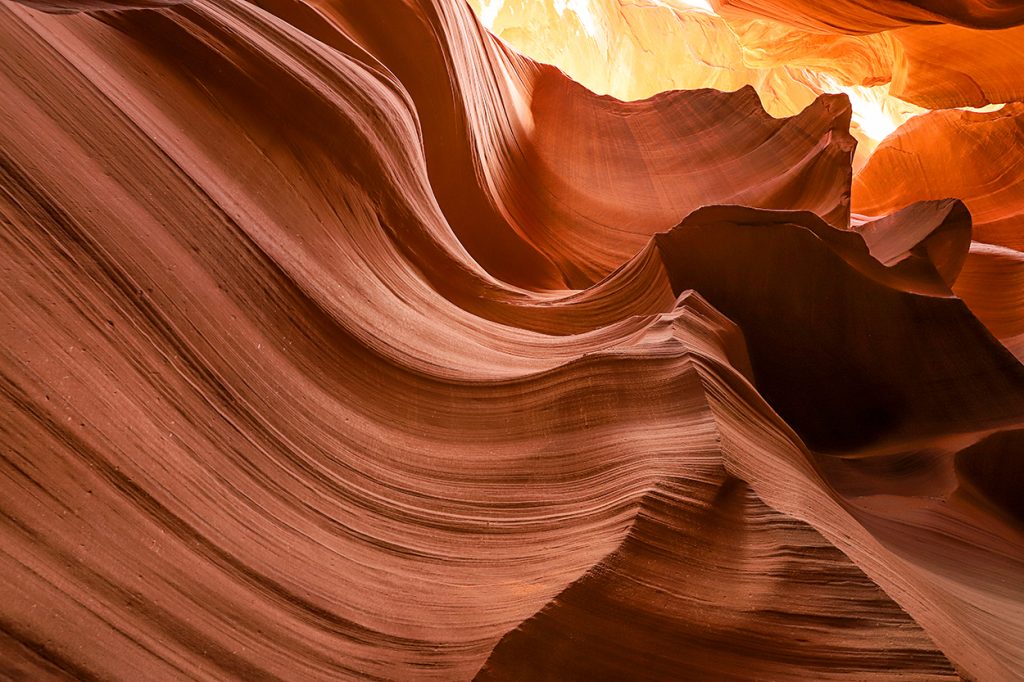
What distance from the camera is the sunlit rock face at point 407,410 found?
1027mm

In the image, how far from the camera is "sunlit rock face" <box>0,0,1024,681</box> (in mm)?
1027

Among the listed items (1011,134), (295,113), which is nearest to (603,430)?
(295,113)

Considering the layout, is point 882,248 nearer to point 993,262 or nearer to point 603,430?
point 993,262

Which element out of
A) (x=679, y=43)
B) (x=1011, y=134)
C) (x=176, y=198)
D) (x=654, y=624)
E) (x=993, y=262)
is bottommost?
(x=654, y=624)

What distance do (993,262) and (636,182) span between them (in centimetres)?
171

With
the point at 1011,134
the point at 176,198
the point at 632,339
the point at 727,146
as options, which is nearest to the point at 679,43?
the point at 1011,134

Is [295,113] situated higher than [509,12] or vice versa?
[509,12]

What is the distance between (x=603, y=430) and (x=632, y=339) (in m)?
0.37

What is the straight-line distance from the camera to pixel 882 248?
124 inches

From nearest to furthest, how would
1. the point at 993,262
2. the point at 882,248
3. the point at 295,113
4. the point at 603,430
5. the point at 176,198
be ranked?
the point at 176,198
the point at 603,430
the point at 295,113
the point at 882,248
the point at 993,262

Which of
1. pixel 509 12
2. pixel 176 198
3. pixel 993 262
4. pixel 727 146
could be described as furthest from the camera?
pixel 509 12

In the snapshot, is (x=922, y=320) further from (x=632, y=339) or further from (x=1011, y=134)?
(x=1011, y=134)

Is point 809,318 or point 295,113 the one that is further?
point 809,318

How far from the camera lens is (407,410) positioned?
1632 millimetres
